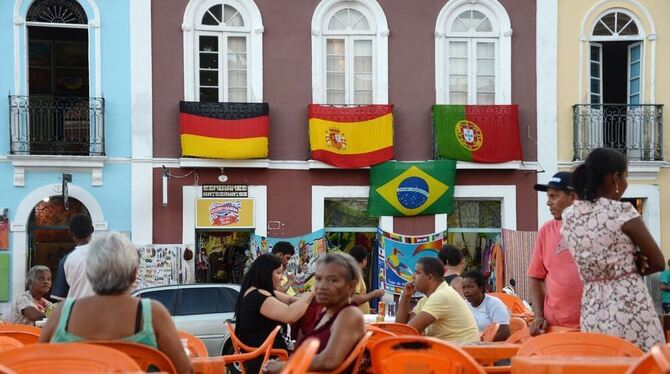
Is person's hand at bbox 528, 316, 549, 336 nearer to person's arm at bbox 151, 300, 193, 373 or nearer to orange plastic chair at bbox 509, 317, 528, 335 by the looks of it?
person's arm at bbox 151, 300, 193, 373

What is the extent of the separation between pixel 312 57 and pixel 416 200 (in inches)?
137

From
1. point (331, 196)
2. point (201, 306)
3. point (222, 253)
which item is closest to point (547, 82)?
point (331, 196)

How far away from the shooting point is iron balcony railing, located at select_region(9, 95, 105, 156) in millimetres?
18312

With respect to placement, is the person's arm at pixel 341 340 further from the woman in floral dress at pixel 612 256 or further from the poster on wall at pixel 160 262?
the poster on wall at pixel 160 262

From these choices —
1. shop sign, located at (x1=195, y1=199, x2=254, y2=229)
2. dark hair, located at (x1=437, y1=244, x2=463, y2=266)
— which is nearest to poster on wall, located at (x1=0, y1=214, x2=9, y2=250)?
shop sign, located at (x1=195, y1=199, x2=254, y2=229)

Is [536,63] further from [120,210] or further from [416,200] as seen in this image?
[120,210]

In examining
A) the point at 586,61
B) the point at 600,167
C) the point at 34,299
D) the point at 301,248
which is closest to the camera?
the point at 600,167

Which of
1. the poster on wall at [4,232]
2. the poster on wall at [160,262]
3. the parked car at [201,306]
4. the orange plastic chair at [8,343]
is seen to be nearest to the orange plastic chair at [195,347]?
the orange plastic chair at [8,343]

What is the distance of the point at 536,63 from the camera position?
19.9 metres

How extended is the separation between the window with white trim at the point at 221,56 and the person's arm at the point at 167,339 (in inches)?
561

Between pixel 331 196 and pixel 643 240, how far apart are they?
545 inches

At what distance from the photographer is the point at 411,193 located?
19562mm

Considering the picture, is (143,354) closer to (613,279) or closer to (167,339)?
(167,339)

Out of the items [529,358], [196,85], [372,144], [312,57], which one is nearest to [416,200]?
[372,144]
